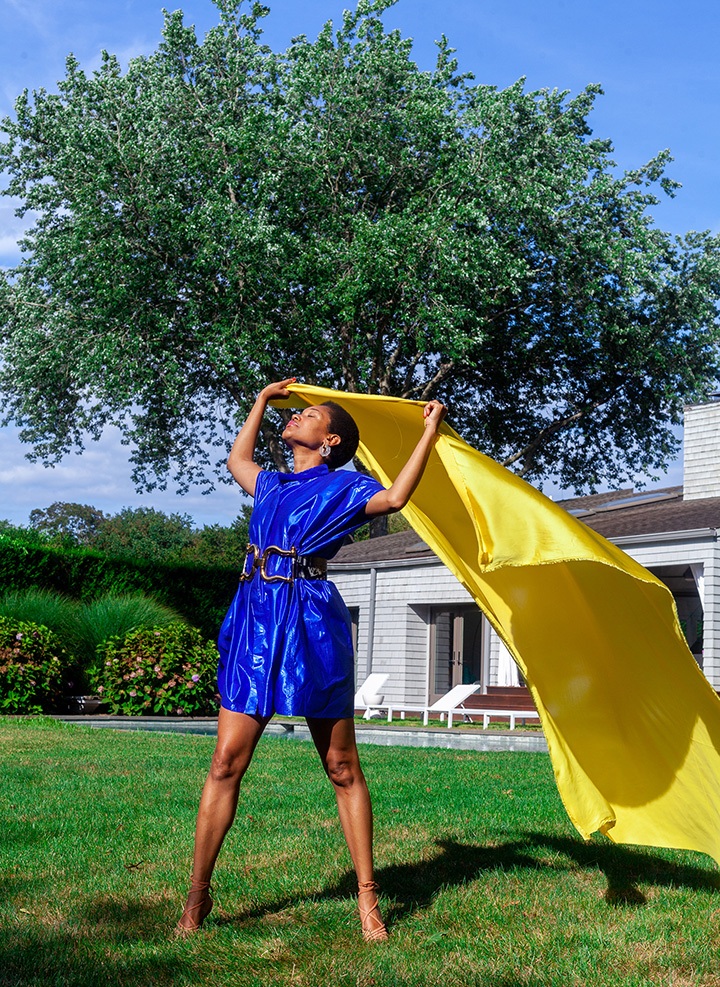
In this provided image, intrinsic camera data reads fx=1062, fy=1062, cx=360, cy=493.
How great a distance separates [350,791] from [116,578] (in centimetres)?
1962

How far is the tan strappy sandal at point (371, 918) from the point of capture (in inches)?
164

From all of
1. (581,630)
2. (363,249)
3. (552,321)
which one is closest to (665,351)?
(552,321)

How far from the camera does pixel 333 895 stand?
4.89m

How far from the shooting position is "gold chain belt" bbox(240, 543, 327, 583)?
4434 mm

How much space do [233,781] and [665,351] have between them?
85.8ft

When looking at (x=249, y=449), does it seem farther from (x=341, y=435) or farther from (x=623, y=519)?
(x=623, y=519)

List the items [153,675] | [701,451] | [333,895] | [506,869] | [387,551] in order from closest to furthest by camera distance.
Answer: [333,895] → [506,869] → [153,675] → [701,451] → [387,551]

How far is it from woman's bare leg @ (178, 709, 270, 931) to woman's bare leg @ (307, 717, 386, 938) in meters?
0.29

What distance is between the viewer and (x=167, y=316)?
26422mm

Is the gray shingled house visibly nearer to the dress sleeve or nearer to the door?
the door

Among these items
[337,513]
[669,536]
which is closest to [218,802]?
[337,513]

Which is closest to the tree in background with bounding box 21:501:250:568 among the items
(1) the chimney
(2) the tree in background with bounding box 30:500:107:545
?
(2) the tree in background with bounding box 30:500:107:545

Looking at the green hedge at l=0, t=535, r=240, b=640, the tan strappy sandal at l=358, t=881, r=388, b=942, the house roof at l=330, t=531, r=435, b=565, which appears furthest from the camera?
the house roof at l=330, t=531, r=435, b=565

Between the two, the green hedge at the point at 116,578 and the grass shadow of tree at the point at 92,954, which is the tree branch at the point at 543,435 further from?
the grass shadow of tree at the point at 92,954
